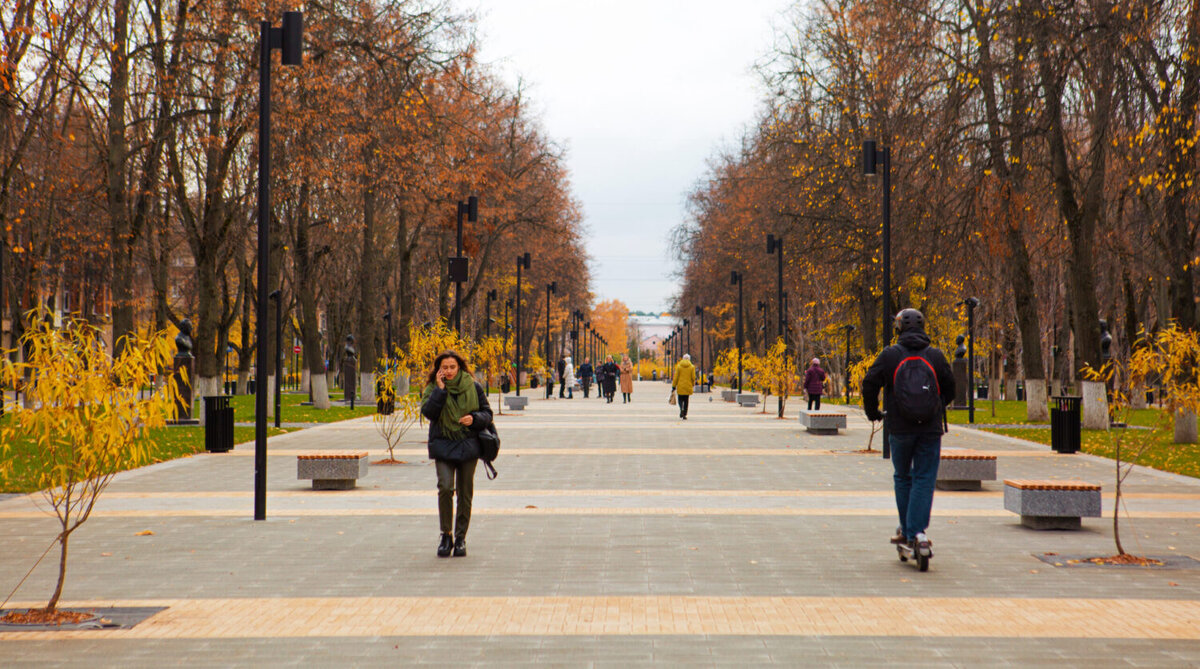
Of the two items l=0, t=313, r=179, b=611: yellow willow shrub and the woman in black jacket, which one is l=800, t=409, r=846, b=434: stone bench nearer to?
the woman in black jacket

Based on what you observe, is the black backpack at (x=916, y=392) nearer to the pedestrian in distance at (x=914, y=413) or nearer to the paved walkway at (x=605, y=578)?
the pedestrian in distance at (x=914, y=413)

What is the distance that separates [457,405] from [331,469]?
17.1 feet

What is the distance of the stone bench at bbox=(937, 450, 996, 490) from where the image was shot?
1346 centimetres

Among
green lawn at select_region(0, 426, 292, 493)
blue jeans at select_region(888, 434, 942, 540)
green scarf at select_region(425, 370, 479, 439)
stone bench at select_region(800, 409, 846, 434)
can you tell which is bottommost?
green lawn at select_region(0, 426, 292, 493)

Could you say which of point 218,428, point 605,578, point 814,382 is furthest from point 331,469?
point 814,382

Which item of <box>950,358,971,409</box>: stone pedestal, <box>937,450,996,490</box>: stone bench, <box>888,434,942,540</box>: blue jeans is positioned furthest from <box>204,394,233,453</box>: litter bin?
<box>950,358,971,409</box>: stone pedestal

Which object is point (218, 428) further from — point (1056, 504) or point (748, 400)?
point (748, 400)

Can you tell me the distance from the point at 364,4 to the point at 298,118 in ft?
15.0

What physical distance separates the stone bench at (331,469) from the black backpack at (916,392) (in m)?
7.42

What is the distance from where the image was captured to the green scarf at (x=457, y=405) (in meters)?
8.78

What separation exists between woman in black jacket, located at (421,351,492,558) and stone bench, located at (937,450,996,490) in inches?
269

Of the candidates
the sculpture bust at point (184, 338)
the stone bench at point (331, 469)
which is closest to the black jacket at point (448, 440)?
the stone bench at point (331, 469)

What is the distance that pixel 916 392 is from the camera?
26.2ft

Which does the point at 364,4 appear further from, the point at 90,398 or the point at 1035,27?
the point at 90,398
